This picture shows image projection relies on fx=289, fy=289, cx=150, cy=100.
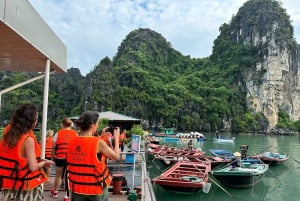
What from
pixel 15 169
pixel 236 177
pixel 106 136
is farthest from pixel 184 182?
pixel 15 169

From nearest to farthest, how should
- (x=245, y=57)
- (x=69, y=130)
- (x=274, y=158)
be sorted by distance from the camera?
(x=69, y=130), (x=274, y=158), (x=245, y=57)

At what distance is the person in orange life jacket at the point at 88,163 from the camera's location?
2.50 m

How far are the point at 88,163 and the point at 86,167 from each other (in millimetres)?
46

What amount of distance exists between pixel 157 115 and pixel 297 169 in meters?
47.8

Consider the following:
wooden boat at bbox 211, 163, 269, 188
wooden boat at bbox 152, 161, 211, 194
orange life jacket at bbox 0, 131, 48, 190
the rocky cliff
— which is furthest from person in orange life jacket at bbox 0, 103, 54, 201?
the rocky cliff

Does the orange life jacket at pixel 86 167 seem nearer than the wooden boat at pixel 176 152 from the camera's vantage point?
Yes

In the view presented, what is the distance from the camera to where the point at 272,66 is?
7269 centimetres

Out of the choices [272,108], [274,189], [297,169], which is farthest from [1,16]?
[272,108]

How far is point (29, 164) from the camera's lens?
2307mm

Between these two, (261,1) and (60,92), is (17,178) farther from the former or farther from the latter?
(261,1)

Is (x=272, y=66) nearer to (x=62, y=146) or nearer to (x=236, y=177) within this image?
(x=236, y=177)

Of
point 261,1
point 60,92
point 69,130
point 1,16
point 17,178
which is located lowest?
point 17,178

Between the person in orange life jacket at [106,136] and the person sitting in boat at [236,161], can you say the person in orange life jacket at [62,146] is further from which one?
the person sitting in boat at [236,161]

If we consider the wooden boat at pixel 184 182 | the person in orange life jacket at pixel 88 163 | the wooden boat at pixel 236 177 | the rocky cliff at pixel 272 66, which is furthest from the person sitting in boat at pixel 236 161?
the rocky cliff at pixel 272 66
